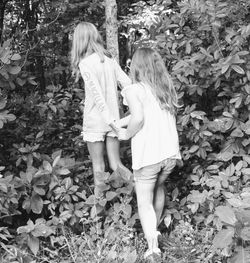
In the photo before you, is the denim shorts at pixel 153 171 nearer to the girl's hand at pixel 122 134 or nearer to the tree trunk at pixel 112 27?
the girl's hand at pixel 122 134

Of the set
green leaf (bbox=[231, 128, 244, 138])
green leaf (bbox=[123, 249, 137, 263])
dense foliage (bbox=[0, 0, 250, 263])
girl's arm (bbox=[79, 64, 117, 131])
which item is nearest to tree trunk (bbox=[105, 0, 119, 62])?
dense foliage (bbox=[0, 0, 250, 263])

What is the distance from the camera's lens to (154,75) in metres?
4.11

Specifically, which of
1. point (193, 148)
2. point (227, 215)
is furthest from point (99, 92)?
point (227, 215)

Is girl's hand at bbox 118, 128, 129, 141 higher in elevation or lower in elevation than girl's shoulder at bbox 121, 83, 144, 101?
lower

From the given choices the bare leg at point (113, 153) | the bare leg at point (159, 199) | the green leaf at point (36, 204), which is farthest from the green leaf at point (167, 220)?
the green leaf at point (36, 204)

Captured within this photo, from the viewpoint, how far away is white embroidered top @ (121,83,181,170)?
402cm

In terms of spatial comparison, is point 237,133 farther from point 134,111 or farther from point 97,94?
point 97,94

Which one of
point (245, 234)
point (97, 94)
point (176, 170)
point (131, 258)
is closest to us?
point (245, 234)

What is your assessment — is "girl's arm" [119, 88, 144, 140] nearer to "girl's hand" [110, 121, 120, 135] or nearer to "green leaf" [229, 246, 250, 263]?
"girl's hand" [110, 121, 120, 135]

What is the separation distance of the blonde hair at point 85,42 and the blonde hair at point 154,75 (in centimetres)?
47

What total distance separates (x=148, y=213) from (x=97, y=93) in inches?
42.9

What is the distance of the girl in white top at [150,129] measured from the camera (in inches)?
158

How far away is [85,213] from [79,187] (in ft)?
1.38

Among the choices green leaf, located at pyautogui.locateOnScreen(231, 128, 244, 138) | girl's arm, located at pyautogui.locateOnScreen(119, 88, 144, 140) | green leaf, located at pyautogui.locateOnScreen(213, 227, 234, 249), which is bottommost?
green leaf, located at pyautogui.locateOnScreen(213, 227, 234, 249)
